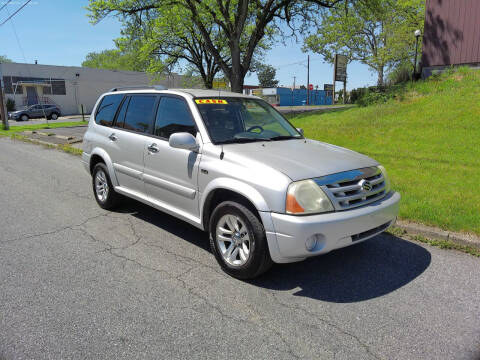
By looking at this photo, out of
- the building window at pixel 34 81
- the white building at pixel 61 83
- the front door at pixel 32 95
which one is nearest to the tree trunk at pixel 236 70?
the white building at pixel 61 83

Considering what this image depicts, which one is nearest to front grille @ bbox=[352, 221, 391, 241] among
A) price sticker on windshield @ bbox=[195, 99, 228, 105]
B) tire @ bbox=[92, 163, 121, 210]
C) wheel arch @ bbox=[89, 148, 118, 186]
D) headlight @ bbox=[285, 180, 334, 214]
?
headlight @ bbox=[285, 180, 334, 214]

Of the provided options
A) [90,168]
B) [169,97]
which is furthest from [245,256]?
[90,168]

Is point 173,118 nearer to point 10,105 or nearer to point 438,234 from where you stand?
point 438,234

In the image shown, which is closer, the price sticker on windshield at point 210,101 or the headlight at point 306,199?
the headlight at point 306,199

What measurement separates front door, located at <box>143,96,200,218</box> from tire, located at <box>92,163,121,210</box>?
4.03 feet

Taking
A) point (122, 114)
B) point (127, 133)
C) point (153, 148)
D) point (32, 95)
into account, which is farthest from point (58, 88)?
point (153, 148)

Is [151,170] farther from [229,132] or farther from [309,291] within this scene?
[309,291]

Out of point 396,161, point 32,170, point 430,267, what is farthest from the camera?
point 32,170

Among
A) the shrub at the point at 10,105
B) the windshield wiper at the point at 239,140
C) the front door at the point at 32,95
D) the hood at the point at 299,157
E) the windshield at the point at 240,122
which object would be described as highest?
the front door at the point at 32,95

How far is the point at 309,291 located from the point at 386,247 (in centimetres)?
151

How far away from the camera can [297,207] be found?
328 cm

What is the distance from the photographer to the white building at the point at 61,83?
42406 millimetres

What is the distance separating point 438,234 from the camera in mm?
4645

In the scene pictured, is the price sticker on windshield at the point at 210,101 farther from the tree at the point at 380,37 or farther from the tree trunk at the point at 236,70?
the tree at the point at 380,37
